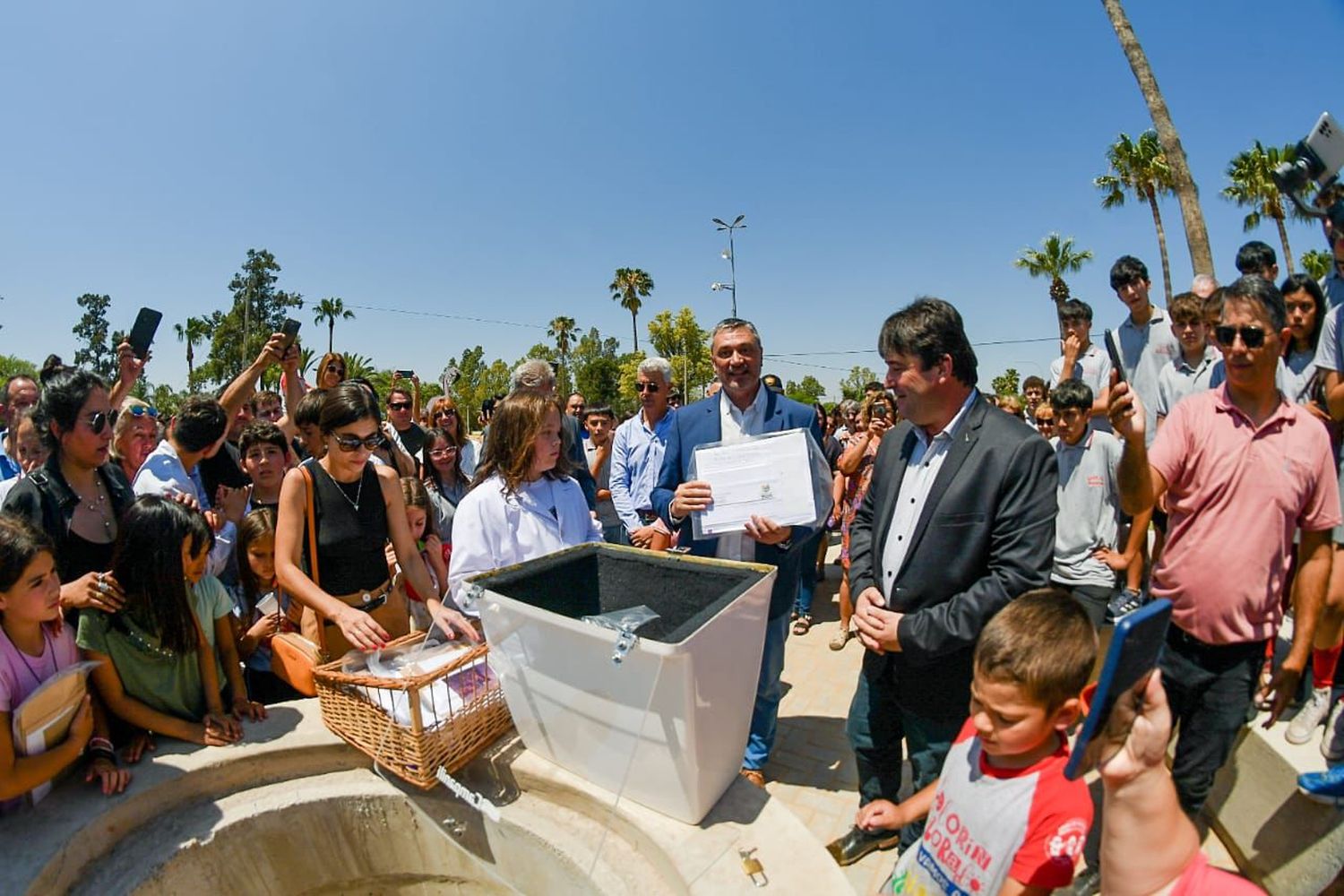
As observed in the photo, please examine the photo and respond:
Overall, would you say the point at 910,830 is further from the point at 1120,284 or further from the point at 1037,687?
the point at 1120,284

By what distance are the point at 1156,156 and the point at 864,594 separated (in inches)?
1232

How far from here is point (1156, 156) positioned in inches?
981

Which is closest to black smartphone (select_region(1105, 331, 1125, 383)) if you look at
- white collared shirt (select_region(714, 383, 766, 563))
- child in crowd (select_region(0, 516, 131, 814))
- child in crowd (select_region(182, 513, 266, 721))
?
white collared shirt (select_region(714, 383, 766, 563))

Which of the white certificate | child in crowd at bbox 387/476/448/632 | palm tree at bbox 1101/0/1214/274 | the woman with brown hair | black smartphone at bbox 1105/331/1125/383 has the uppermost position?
palm tree at bbox 1101/0/1214/274

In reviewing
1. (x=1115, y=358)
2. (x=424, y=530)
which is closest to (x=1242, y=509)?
(x=1115, y=358)

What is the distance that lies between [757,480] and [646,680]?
1060 mm

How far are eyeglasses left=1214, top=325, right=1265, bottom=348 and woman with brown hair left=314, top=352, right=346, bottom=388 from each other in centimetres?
538

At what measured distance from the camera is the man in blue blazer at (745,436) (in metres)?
2.83

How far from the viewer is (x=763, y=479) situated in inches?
96.0

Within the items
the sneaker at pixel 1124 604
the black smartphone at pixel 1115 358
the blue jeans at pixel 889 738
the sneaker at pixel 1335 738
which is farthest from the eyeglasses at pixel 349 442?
the sneaker at pixel 1124 604

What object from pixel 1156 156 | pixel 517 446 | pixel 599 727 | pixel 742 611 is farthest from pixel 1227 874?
pixel 1156 156

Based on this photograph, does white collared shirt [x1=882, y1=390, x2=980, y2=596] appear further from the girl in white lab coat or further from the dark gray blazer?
the girl in white lab coat

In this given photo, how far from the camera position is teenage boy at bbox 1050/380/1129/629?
3566mm

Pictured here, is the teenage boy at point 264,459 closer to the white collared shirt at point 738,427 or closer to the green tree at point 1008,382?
the white collared shirt at point 738,427
